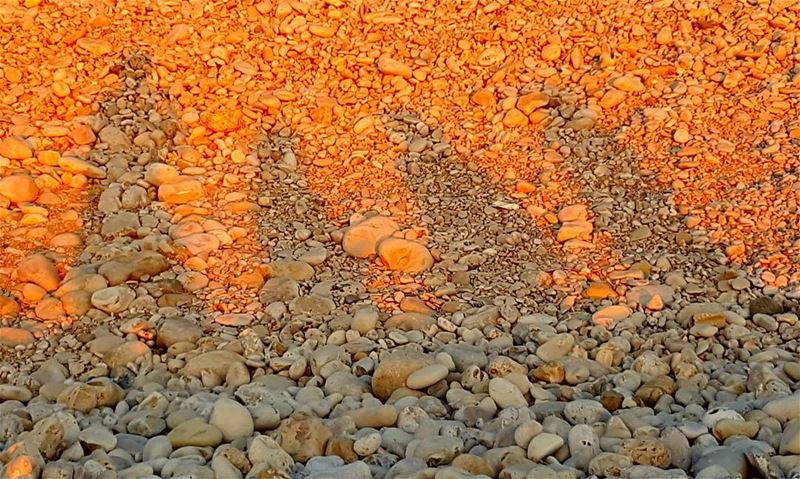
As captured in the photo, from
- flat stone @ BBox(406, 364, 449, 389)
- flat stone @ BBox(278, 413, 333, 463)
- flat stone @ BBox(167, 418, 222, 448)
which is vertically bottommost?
flat stone @ BBox(167, 418, 222, 448)

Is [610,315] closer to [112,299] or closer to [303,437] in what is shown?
[303,437]

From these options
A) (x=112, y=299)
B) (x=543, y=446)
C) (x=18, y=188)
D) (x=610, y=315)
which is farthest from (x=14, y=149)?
(x=543, y=446)

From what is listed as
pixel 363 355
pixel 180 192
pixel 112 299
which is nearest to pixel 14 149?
pixel 180 192

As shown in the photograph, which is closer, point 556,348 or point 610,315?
point 556,348

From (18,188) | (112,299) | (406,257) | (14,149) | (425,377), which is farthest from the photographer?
(14,149)

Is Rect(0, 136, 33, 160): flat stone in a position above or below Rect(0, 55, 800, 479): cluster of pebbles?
below

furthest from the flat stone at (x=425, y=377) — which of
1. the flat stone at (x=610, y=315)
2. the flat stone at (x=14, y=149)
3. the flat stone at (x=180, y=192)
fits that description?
the flat stone at (x=14, y=149)

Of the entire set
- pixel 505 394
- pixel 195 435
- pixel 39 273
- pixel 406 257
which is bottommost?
pixel 39 273

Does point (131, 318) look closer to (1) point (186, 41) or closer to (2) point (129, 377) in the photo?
(2) point (129, 377)

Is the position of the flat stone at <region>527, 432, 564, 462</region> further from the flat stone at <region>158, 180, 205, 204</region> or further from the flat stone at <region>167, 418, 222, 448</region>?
the flat stone at <region>158, 180, 205, 204</region>

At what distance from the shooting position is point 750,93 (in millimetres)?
5102

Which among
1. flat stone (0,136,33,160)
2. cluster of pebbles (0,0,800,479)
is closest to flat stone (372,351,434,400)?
cluster of pebbles (0,0,800,479)

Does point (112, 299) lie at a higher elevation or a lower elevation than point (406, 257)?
A: lower

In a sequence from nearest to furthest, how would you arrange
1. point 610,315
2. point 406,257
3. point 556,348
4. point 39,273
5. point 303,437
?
point 303,437
point 556,348
point 610,315
point 39,273
point 406,257
